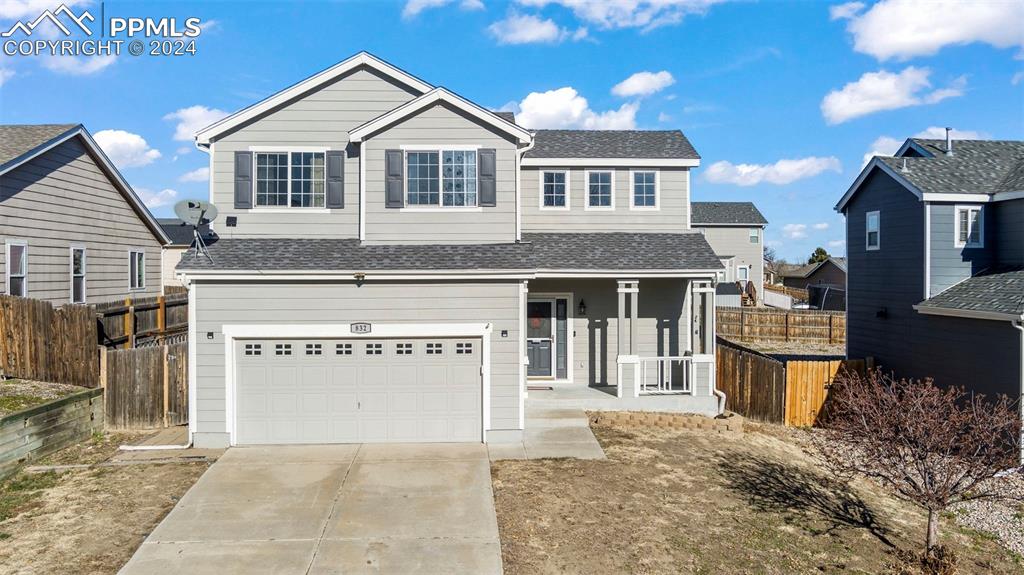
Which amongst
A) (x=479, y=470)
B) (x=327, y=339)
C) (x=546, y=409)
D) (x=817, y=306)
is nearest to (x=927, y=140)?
(x=546, y=409)

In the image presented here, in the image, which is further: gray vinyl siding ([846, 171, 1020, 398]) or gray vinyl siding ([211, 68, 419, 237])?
gray vinyl siding ([211, 68, 419, 237])

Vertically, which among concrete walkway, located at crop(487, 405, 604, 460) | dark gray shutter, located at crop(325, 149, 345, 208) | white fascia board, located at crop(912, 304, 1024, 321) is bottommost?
concrete walkway, located at crop(487, 405, 604, 460)

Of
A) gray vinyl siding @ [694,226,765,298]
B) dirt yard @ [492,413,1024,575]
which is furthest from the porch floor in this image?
gray vinyl siding @ [694,226,765,298]

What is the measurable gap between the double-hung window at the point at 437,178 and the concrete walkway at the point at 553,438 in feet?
14.7

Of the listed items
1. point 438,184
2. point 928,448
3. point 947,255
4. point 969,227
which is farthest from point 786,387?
point 438,184

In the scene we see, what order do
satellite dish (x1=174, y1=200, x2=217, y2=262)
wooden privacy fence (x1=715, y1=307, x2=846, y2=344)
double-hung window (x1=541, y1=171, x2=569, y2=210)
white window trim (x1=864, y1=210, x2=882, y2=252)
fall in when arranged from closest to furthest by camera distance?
satellite dish (x1=174, y1=200, x2=217, y2=262)
double-hung window (x1=541, y1=171, x2=569, y2=210)
white window trim (x1=864, y1=210, x2=882, y2=252)
wooden privacy fence (x1=715, y1=307, x2=846, y2=344)

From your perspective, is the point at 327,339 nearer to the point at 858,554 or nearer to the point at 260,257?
the point at 260,257

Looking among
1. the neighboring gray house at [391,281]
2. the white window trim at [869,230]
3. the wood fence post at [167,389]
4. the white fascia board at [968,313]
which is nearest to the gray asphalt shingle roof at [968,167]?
the white window trim at [869,230]

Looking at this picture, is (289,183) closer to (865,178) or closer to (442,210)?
(442,210)

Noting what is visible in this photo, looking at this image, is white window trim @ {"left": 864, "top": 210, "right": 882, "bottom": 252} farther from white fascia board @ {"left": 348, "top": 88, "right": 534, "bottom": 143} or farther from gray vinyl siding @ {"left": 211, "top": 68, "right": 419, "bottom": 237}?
gray vinyl siding @ {"left": 211, "top": 68, "right": 419, "bottom": 237}

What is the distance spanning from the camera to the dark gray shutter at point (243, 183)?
38.1 ft

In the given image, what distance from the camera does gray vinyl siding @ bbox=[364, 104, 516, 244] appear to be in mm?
11438

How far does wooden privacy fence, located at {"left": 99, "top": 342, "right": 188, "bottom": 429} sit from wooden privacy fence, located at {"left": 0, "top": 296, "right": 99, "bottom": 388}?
48.0 inches

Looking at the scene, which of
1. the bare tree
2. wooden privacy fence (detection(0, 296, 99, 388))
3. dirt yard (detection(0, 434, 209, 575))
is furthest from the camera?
wooden privacy fence (detection(0, 296, 99, 388))
